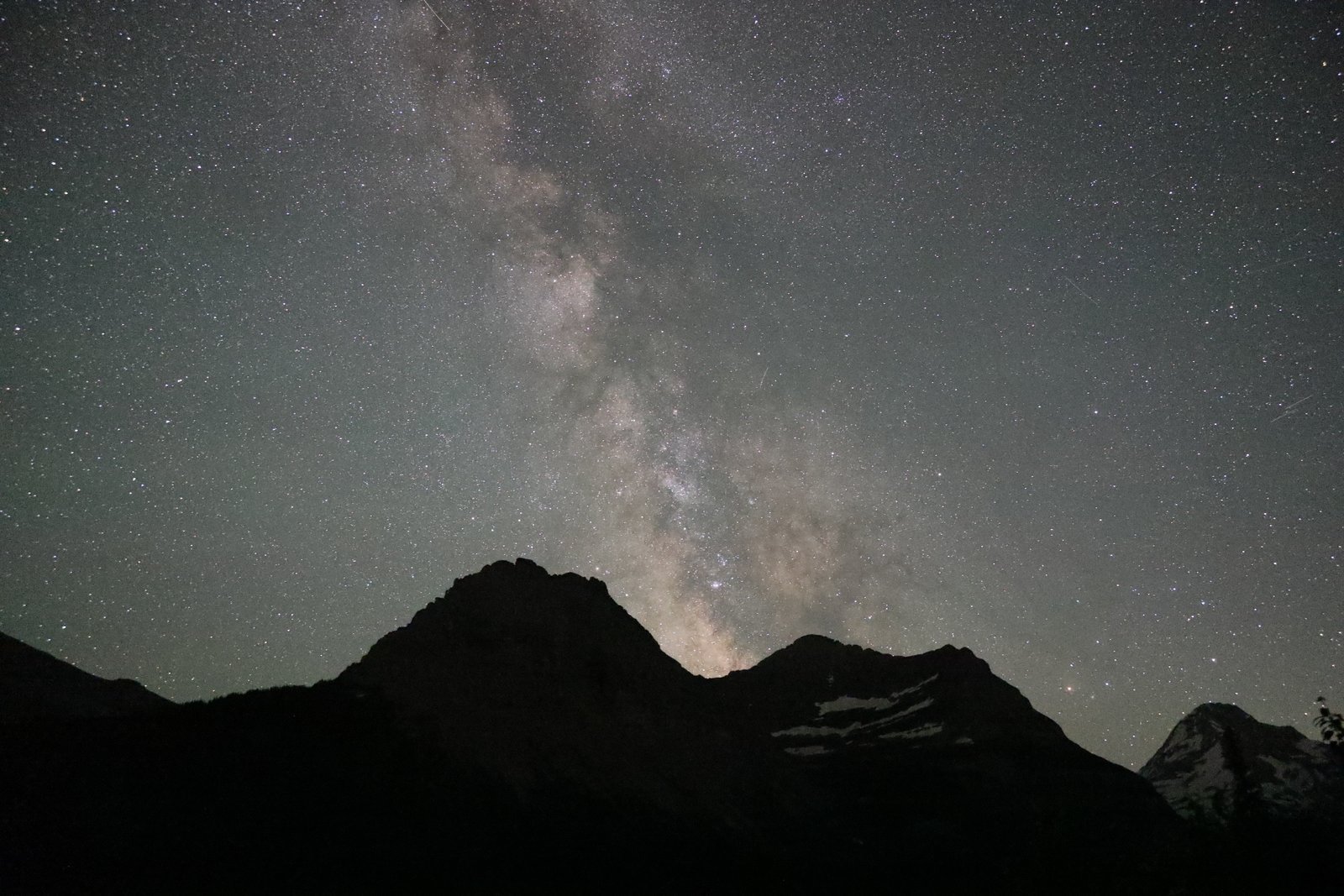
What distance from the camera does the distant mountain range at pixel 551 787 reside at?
36.3m

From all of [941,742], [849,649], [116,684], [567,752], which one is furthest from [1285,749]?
[116,684]

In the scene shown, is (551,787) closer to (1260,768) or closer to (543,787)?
(543,787)

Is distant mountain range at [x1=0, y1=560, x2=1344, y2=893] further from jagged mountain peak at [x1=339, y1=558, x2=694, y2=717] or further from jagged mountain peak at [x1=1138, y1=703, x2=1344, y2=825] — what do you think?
Answer: jagged mountain peak at [x1=1138, y1=703, x2=1344, y2=825]

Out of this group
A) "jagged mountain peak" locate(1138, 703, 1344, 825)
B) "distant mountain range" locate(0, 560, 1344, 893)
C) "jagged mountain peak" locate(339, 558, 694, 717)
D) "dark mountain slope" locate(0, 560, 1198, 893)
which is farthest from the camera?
"jagged mountain peak" locate(1138, 703, 1344, 825)

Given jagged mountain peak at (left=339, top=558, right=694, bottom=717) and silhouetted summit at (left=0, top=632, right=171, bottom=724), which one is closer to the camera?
silhouetted summit at (left=0, top=632, right=171, bottom=724)

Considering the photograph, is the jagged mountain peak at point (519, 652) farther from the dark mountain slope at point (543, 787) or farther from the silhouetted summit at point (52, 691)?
the silhouetted summit at point (52, 691)

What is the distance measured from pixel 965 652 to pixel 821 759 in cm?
3379

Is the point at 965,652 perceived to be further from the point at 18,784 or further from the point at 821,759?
the point at 18,784

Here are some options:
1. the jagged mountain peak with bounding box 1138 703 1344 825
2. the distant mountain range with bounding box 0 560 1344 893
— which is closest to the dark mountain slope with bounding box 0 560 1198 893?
the distant mountain range with bounding box 0 560 1344 893

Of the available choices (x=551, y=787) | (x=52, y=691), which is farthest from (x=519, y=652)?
(x=52, y=691)

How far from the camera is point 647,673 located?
259 feet

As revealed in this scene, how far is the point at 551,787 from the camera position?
183 feet

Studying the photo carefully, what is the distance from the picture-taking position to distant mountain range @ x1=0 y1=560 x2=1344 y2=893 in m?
36.3

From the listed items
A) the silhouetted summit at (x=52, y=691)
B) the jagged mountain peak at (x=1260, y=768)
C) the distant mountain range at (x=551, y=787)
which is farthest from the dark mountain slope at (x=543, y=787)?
the jagged mountain peak at (x=1260, y=768)
